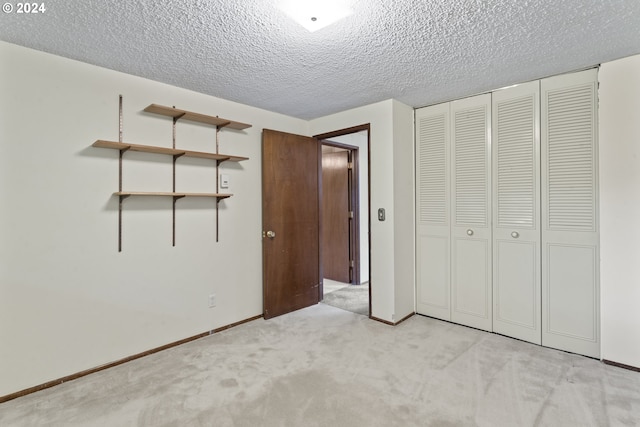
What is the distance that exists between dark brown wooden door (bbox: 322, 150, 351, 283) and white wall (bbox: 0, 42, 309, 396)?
226cm

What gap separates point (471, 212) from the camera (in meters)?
3.18

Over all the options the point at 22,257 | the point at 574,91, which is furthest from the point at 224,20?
the point at 574,91

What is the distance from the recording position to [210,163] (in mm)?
3076

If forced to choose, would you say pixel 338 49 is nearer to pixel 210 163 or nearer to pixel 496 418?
pixel 210 163

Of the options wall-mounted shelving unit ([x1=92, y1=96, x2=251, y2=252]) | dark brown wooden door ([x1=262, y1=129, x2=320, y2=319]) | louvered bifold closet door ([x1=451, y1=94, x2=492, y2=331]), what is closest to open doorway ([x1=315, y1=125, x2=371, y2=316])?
dark brown wooden door ([x1=262, y1=129, x2=320, y2=319])

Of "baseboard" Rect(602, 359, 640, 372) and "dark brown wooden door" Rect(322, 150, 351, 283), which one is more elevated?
"dark brown wooden door" Rect(322, 150, 351, 283)

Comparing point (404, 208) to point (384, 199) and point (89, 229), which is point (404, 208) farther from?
point (89, 229)

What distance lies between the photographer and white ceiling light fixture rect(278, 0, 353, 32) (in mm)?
1680

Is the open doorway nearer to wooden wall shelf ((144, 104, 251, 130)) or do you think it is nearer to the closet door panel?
wooden wall shelf ((144, 104, 251, 130))

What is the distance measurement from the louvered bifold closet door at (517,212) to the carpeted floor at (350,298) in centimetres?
143

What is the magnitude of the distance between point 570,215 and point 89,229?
3.79 metres

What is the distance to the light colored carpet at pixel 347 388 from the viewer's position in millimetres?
1841

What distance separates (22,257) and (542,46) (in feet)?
12.3

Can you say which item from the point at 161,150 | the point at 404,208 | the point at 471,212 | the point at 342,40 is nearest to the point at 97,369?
the point at 161,150
